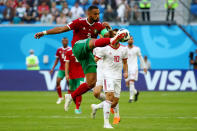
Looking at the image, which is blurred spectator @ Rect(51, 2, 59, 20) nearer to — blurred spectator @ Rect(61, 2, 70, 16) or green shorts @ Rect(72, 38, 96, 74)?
blurred spectator @ Rect(61, 2, 70, 16)

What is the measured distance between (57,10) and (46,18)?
3.34 feet

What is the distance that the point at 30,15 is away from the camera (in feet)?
109

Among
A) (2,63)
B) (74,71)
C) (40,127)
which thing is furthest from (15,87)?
(40,127)

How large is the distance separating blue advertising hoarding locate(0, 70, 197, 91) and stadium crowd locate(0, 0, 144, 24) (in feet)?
18.0

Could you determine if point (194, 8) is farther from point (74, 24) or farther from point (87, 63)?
point (74, 24)

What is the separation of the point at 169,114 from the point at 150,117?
3.77 ft

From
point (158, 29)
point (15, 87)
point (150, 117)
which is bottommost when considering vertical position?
point (15, 87)

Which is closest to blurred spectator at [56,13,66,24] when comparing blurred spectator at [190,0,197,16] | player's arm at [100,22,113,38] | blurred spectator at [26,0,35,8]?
blurred spectator at [26,0,35,8]

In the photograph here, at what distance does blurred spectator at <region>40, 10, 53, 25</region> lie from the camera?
32.6 m

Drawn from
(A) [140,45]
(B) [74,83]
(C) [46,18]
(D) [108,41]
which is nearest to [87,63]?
(D) [108,41]

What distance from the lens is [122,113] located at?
1488cm

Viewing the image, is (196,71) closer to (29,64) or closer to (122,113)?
(29,64)

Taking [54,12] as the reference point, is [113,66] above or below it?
above

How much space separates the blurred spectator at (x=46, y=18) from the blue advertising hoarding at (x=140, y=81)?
17.5ft
